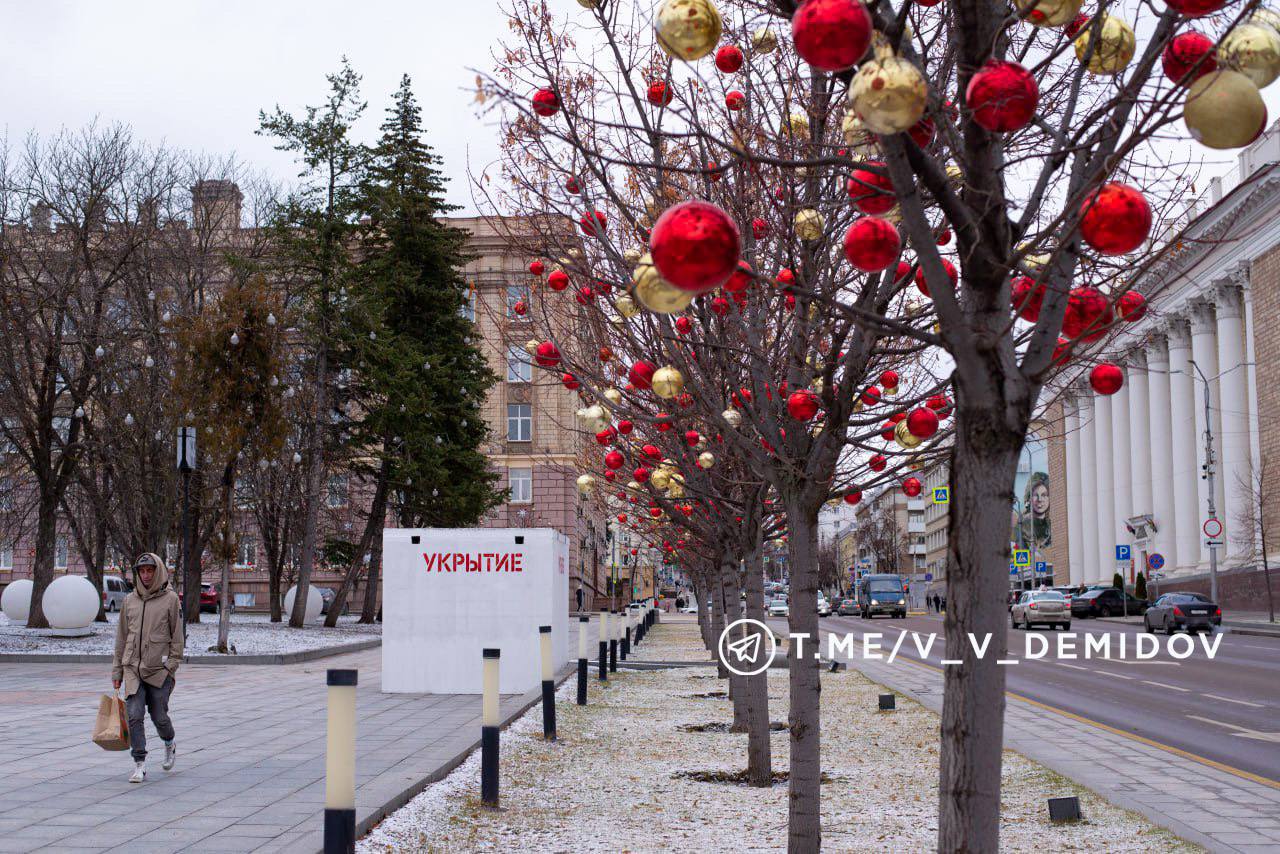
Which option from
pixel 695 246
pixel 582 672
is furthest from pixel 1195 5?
pixel 582 672

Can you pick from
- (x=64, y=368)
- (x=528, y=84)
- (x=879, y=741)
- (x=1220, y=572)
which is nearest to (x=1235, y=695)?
(x=879, y=741)

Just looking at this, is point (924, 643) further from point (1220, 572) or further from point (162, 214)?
point (1220, 572)

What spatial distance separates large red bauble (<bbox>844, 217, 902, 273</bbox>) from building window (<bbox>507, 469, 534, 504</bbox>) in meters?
58.9

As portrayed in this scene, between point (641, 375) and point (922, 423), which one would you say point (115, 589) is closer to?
point (641, 375)

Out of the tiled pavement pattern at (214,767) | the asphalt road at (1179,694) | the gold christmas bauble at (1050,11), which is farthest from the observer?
the asphalt road at (1179,694)

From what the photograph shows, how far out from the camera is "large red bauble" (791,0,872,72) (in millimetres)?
2982

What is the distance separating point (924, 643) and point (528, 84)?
29544 millimetres

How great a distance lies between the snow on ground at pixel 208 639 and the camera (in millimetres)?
25073

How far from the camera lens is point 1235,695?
60.0 ft

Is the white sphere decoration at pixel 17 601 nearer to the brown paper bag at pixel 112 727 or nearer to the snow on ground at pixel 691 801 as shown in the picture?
the snow on ground at pixel 691 801

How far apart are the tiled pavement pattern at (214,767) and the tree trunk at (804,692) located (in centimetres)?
264

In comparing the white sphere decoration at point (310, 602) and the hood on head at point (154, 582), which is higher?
the hood on head at point (154, 582)

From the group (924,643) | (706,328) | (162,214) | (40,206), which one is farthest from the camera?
(924,643)

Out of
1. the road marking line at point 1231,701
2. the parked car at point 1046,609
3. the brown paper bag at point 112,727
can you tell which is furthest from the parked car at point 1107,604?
the brown paper bag at point 112,727
